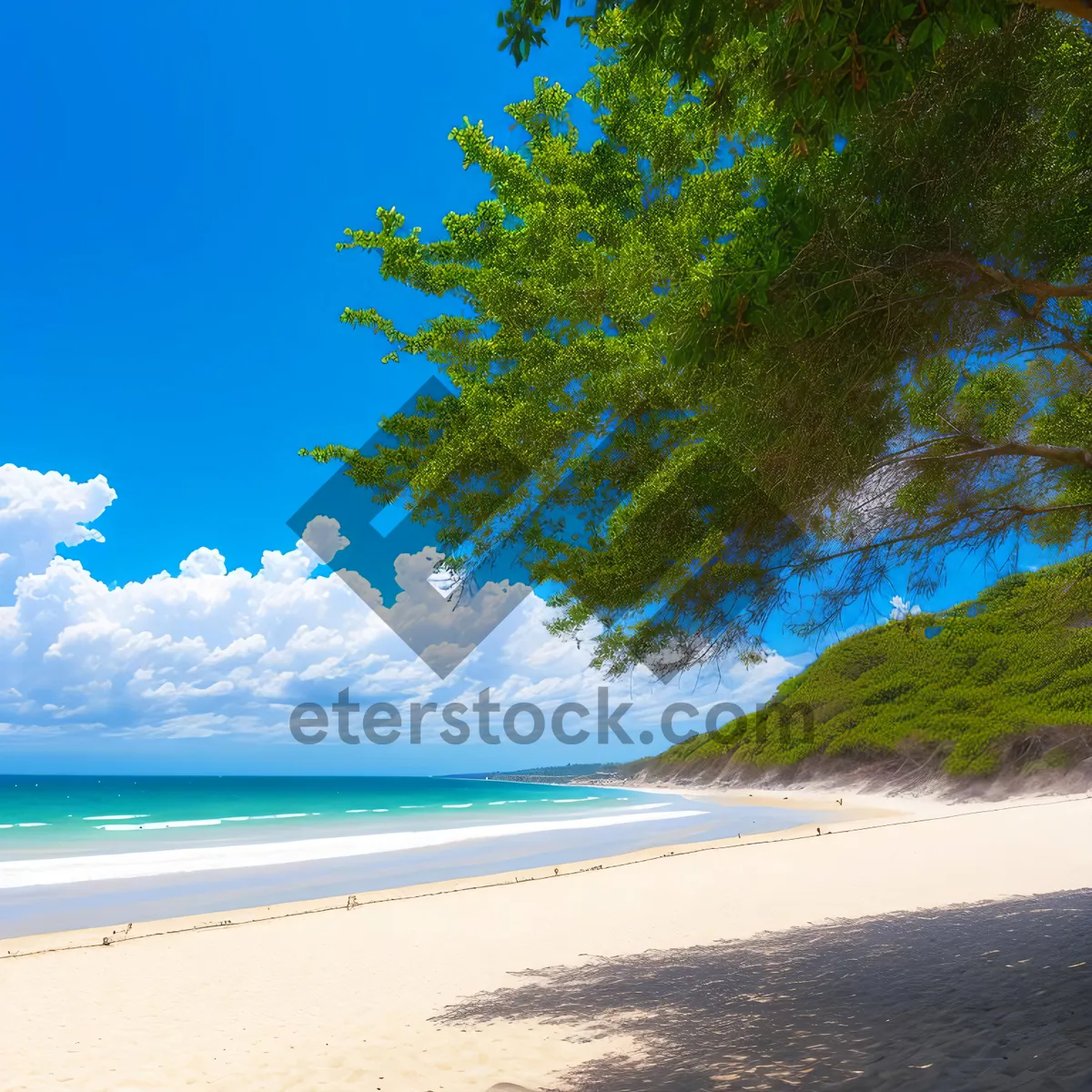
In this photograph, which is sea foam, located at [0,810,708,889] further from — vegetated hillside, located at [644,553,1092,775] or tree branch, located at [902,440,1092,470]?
tree branch, located at [902,440,1092,470]

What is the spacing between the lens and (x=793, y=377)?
540 cm

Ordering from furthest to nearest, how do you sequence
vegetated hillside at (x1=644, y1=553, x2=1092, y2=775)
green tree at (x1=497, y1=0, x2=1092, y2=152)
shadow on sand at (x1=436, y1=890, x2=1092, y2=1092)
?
vegetated hillside at (x1=644, y1=553, x2=1092, y2=775) → shadow on sand at (x1=436, y1=890, x2=1092, y2=1092) → green tree at (x1=497, y1=0, x2=1092, y2=152)

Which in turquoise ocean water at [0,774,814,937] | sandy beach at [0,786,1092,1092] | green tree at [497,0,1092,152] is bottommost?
turquoise ocean water at [0,774,814,937]

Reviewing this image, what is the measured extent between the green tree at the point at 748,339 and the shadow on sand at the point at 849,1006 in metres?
2.73

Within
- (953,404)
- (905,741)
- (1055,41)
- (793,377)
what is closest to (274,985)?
(793,377)

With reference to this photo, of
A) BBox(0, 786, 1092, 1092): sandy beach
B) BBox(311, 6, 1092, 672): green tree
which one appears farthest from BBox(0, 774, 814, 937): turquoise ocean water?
BBox(311, 6, 1092, 672): green tree

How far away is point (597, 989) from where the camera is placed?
762 cm

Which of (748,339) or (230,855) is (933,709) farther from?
(748,339)

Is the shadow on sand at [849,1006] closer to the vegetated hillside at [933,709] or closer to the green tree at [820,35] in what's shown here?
the green tree at [820,35]

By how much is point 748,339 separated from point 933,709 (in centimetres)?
4563

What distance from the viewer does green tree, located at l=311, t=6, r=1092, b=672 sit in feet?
16.6

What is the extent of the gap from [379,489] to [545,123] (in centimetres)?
409

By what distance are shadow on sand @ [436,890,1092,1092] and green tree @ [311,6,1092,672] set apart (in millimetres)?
2729

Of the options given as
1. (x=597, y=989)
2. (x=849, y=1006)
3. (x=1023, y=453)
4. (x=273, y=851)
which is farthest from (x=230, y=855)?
(x=1023, y=453)
